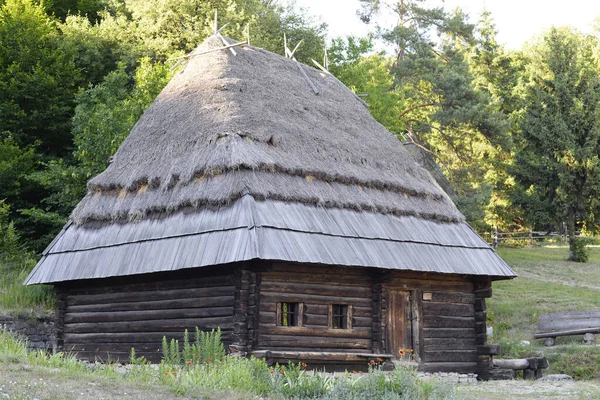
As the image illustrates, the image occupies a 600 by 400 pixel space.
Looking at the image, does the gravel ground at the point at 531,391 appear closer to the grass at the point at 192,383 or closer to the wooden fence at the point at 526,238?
the grass at the point at 192,383

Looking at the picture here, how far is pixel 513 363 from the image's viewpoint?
19781 mm

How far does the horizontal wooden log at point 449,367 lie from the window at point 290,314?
3.76 meters

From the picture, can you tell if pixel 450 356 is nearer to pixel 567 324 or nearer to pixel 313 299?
pixel 313 299

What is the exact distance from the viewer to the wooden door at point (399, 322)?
60.6ft

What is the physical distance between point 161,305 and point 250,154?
367cm

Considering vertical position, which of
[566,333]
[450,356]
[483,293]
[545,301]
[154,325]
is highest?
[483,293]

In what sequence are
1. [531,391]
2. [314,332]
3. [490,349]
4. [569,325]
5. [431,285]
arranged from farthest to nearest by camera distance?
1. [569,325]
2. [490,349]
3. [431,285]
4. [314,332]
5. [531,391]

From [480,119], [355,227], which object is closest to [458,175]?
[480,119]

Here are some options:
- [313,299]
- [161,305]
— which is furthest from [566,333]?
[161,305]

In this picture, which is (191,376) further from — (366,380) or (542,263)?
(542,263)

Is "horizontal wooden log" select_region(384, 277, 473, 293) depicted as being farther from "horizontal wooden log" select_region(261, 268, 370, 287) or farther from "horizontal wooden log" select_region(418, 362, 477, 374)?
"horizontal wooden log" select_region(418, 362, 477, 374)

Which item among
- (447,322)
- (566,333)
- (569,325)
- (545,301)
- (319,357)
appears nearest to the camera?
(319,357)

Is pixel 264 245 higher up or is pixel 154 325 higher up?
pixel 264 245

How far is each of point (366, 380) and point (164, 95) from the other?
463 inches
